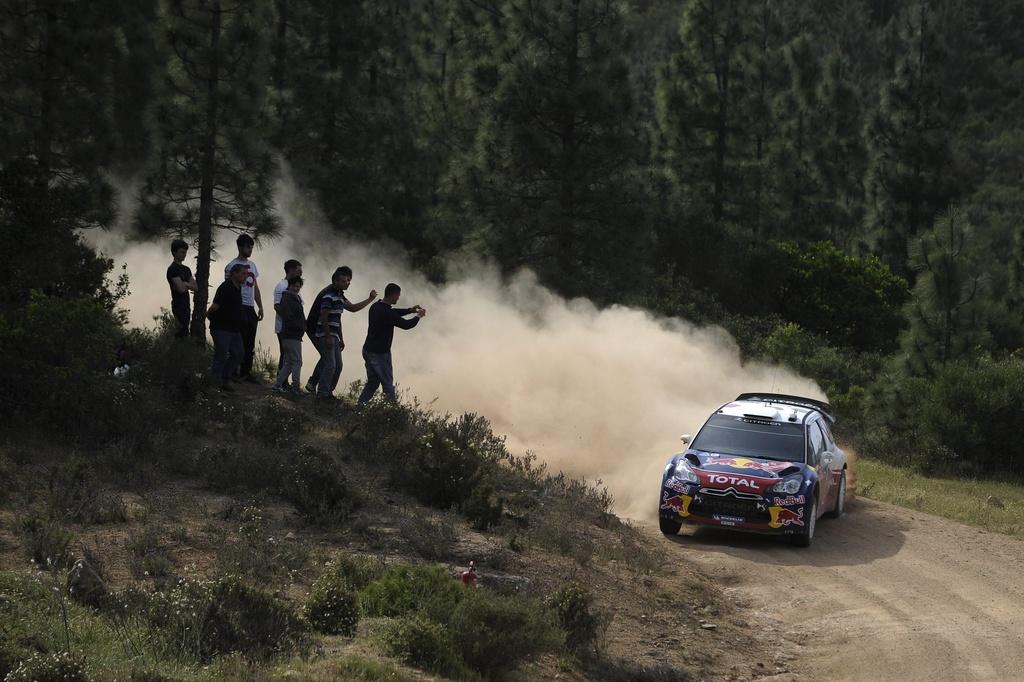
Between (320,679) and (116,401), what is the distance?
7.27m

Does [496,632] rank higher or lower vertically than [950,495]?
lower

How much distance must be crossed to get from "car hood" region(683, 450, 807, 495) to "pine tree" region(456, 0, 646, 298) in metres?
13.7

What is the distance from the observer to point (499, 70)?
3045cm

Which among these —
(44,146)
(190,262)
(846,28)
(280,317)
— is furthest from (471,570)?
(846,28)

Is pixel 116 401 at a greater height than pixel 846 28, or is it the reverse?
pixel 846 28

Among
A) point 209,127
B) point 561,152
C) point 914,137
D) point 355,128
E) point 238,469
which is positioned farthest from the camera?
point 914,137

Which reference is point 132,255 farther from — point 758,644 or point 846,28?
point 846,28

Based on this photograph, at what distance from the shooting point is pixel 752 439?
52.6 feet

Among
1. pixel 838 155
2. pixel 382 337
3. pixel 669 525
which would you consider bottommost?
pixel 669 525

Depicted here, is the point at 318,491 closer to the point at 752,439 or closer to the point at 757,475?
the point at 757,475

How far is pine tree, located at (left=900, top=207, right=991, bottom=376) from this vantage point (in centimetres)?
2545

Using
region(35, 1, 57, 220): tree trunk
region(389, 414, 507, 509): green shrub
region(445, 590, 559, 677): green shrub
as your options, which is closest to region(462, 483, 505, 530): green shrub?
region(389, 414, 507, 509): green shrub

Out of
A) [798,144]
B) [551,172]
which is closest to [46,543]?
[551,172]

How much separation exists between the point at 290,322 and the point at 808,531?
26.2 feet
